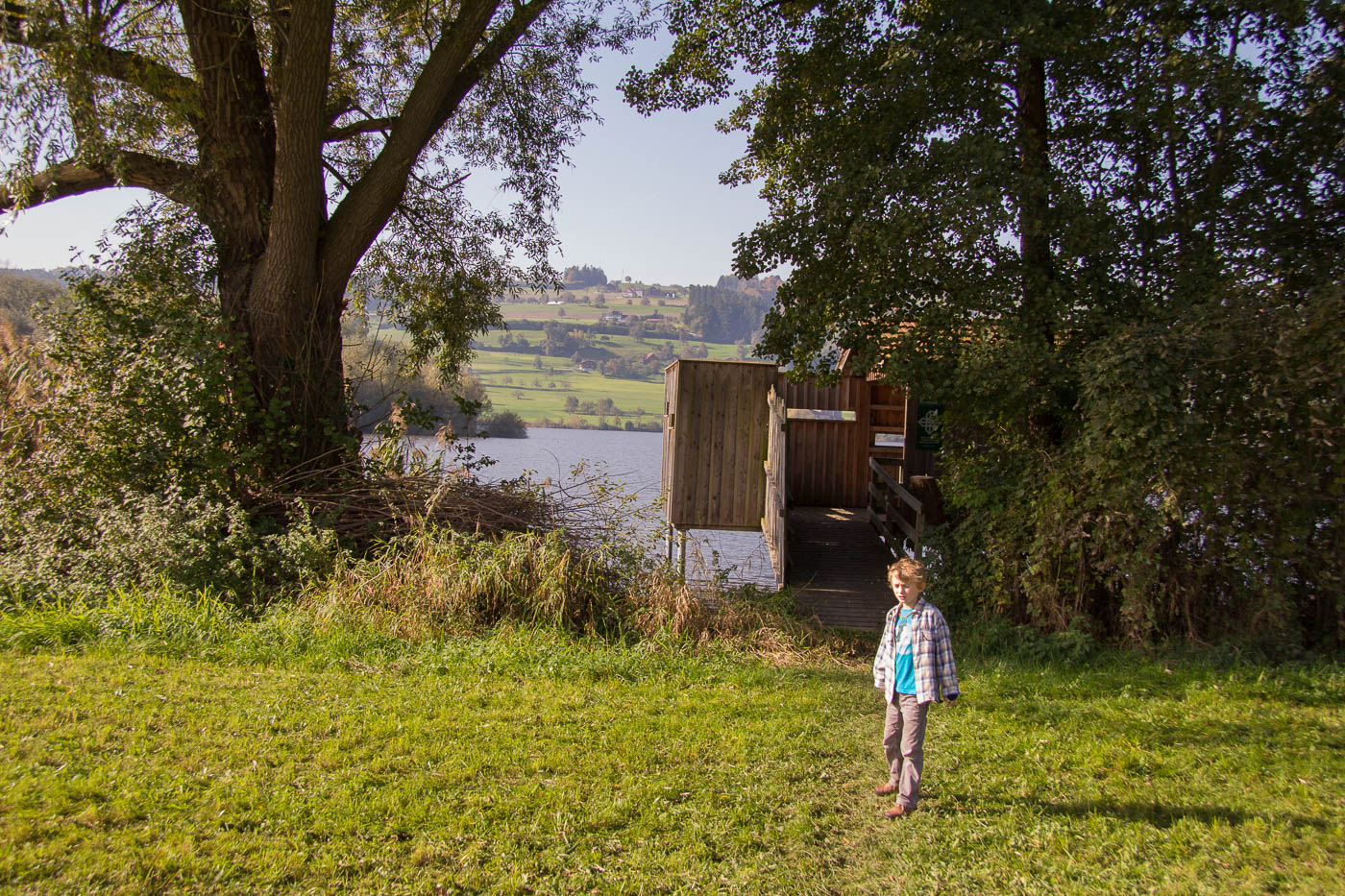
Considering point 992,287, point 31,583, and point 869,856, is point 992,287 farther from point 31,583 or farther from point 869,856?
point 31,583

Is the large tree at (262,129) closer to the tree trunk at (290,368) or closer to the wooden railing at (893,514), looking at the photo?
the tree trunk at (290,368)

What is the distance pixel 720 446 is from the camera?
1195cm

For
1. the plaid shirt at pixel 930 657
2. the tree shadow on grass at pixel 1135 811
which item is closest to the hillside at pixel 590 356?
the plaid shirt at pixel 930 657

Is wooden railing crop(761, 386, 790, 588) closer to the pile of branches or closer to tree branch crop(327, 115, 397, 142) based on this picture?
the pile of branches

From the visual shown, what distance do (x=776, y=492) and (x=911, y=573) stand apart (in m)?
5.99

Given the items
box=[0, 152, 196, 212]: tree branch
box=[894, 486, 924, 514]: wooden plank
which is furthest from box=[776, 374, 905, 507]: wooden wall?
box=[0, 152, 196, 212]: tree branch

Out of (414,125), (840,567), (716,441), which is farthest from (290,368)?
(840,567)

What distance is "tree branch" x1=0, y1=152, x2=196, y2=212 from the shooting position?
8.54 meters

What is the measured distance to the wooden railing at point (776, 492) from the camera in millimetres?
10054

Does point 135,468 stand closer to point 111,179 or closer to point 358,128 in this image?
point 111,179

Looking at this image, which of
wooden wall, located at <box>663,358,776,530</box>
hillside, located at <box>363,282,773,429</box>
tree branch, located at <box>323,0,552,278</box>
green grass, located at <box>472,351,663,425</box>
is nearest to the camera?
tree branch, located at <box>323,0,552,278</box>

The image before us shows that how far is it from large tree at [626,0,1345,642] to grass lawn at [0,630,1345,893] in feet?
3.91

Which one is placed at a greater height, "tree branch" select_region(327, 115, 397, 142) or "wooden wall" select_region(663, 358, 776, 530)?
"tree branch" select_region(327, 115, 397, 142)

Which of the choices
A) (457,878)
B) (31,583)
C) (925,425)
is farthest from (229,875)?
(925,425)
